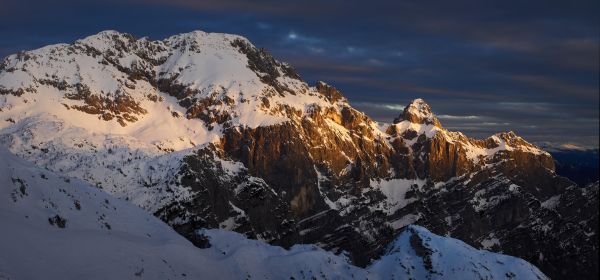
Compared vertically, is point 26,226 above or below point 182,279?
above

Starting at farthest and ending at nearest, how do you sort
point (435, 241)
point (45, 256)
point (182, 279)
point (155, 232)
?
point (435, 241), point (155, 232), point (182, 279), point (45, 256)

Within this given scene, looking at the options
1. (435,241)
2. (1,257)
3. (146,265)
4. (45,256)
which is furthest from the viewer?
(435,241)

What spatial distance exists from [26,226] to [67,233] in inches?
148

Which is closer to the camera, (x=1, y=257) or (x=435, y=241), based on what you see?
(x=1, y=257)

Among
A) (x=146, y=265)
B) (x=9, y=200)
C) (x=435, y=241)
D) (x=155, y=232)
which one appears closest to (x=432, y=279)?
(x=435, y=241)

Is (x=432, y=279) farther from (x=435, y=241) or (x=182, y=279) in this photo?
(x=182, y=279)

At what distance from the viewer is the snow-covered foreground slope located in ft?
142

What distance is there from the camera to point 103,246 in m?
49.3

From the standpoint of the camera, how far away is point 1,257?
1581 inches

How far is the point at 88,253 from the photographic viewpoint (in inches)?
1849

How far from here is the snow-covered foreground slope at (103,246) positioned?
4341 centimetres

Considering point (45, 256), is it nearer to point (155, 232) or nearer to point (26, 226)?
point (26, 226)

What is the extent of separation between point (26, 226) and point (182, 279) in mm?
13687

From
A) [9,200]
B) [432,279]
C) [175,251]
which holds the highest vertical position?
[9,200]
